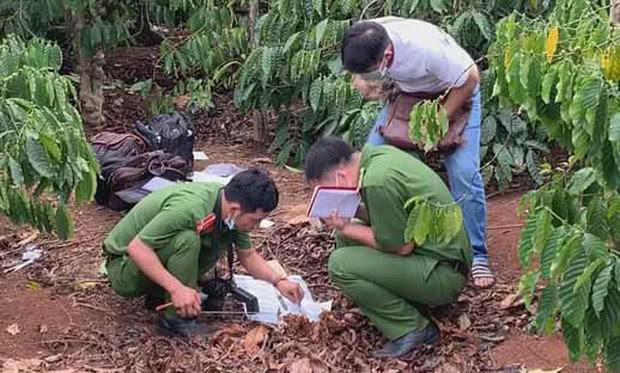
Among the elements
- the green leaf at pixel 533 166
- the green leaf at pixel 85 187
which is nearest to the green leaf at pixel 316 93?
the green leaf at pixel 533 166

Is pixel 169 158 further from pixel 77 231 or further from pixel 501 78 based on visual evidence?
pixel 501 78

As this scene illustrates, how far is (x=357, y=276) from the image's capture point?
13.7 feet

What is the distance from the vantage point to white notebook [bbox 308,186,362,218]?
4.03m

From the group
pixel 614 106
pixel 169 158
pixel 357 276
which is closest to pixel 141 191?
pixel 169 158

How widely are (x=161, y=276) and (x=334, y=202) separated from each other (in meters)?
0.72

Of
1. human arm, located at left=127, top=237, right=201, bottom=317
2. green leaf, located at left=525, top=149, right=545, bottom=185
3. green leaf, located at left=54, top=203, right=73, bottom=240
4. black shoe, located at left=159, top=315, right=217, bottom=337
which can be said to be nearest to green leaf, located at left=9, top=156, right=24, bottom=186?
green leaf, located at left=54, top=203, right=73, bottom=240

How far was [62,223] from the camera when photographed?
4.20 metres

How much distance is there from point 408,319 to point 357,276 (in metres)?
0.25

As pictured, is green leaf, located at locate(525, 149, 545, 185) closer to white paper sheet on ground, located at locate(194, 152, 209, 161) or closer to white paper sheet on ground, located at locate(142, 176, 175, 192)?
white paper sheet on ground, located at locate(142, 176, 175, 192)

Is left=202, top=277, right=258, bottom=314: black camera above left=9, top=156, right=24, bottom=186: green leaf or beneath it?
beneath

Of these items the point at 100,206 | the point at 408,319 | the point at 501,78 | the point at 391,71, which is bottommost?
the point at 100,206

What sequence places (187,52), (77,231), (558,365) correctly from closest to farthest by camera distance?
(558,365) < (77,231) < (187,52)

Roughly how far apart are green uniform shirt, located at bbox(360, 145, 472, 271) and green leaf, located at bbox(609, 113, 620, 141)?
148 cm

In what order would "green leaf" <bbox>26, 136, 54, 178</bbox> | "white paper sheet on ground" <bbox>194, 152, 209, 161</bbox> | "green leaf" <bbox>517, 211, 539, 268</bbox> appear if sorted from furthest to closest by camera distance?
"white paper sheet on ground" <bbox>194, 152, 209, 161</bbox> < "green leaf" <bbox>26, 136, 54, 178</bbox> < "green leaf" <bbox>517, 211, 539, 268</bbox>
